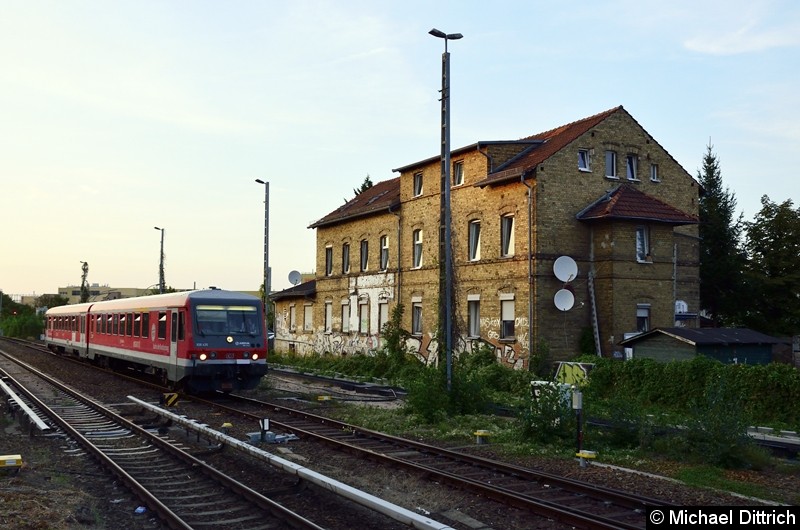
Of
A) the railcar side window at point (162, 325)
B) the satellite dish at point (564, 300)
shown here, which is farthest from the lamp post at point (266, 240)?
the satellite dish at point (564, 300)

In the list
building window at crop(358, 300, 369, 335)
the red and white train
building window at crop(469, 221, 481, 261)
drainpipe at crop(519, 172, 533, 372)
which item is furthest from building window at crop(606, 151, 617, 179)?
the red and white train

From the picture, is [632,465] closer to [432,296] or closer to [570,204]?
[570,204]

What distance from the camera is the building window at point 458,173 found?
99.0 feet

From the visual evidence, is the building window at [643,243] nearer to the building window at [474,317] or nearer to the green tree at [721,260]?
the building window at [474,317]

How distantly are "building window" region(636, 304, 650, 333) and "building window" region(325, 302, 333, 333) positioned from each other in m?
17.6

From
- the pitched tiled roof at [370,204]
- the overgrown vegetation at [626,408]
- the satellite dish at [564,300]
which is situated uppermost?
the pitched tiled roof at [370,204]

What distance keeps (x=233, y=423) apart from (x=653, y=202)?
17.8 meters

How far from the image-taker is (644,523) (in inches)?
326

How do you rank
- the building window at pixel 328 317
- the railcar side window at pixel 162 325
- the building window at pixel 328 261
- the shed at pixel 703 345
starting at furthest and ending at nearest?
the building window at pixel 328 261, the building window at pixel 328 317, the shed at pixel 703 345, the railcar side window at pixel 162 325

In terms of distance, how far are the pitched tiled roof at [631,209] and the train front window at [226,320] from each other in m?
→ 12.4

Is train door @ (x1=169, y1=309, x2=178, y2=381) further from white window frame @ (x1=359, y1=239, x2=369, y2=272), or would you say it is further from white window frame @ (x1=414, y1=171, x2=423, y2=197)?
white window frame @ (x1=359, y1=239, x2=369, y2=272)

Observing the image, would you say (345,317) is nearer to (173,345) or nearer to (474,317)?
(474,317)

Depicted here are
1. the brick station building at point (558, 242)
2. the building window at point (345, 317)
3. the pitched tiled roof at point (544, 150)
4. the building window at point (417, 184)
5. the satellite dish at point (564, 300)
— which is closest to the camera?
the satellite dish at point (564, 300)

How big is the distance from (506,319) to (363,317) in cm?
1096
